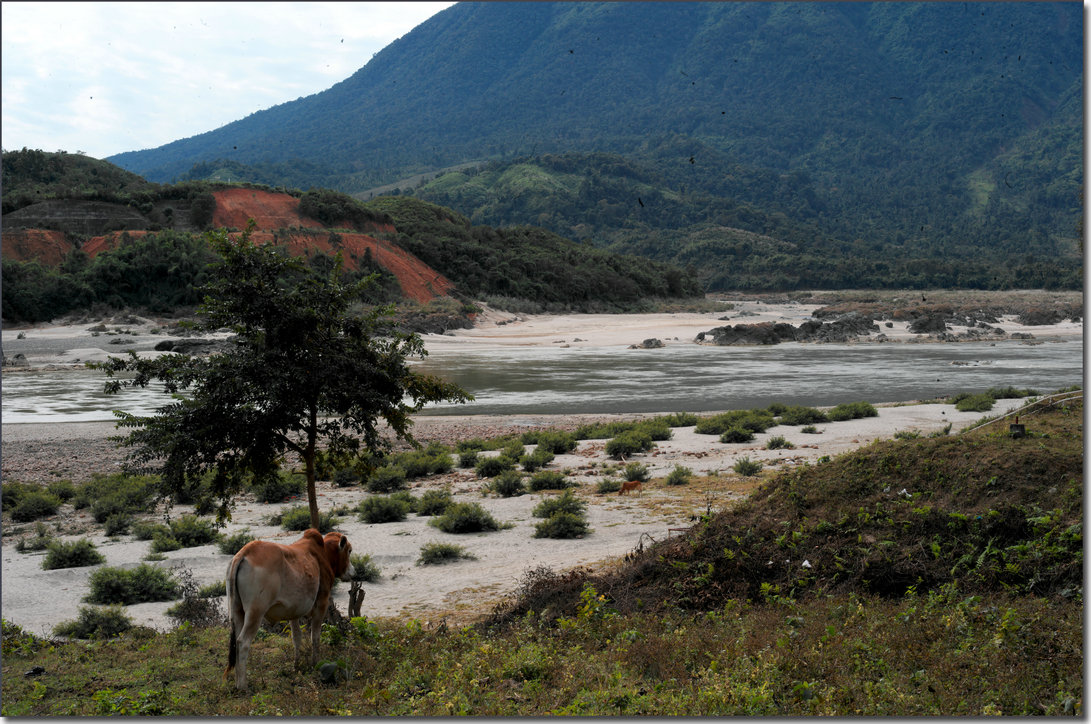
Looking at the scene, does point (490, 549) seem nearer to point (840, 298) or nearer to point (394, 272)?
point (394, 272)

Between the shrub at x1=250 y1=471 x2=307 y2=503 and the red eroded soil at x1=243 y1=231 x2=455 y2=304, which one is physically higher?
the red eroded soil at x1=243 y1=231 x2=455 y2=304

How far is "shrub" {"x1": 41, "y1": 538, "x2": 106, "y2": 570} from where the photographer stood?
1197 centimetres

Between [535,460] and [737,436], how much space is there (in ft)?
22.4

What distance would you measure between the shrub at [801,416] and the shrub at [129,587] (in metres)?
19.8

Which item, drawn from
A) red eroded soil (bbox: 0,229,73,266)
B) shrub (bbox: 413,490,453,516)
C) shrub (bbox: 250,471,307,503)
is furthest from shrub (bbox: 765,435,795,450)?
red eroded soil (bbox: 0,229,73,266)

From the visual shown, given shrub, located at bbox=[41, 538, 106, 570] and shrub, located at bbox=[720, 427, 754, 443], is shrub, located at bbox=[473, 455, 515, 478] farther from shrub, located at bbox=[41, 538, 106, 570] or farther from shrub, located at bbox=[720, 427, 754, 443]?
shrub, located at bbox=[41, 538, 106, 570]

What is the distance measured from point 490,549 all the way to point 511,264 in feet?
282

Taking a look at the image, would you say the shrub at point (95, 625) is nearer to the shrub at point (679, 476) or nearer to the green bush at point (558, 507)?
the green bush at point (558, 507)

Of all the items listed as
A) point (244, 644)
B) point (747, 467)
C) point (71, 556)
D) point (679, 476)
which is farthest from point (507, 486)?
point (244, 644)

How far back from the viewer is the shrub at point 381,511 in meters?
14.7

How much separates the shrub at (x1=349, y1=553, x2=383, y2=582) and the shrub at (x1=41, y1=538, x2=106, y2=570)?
175 inches

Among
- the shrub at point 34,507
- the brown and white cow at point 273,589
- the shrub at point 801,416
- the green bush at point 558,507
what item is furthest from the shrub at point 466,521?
the shrub at point 801,416

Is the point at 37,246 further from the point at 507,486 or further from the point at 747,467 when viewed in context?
the point at 747,467

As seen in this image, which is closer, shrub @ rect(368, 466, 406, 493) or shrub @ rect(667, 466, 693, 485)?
shrub @ rect(667, 466, 693, 485)
